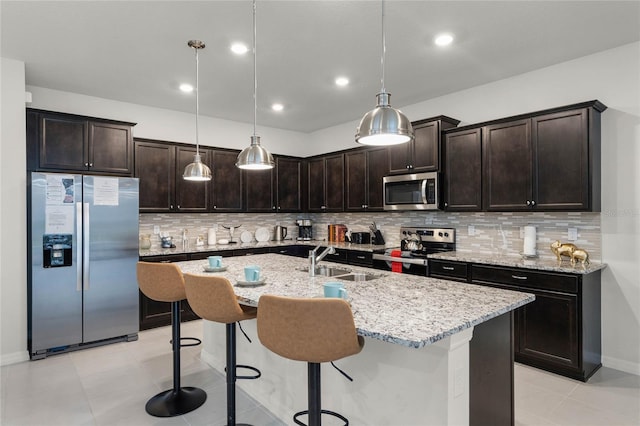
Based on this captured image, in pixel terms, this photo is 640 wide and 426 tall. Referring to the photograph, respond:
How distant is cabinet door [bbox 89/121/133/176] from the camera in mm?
4026

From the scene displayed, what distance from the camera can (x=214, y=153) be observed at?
5.28 metres

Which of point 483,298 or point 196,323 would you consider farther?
point 196,323

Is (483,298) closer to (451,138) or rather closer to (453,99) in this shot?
(451,138)

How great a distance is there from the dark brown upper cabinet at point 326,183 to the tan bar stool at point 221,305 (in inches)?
142

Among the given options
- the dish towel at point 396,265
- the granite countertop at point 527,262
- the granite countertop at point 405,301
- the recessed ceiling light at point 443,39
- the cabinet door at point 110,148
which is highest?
the recessed ceiling light at point 443,39

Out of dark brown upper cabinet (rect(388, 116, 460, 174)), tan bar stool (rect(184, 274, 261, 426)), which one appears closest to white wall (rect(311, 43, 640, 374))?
dark brown upper cabinet (rect(388, 116, 460, 174))

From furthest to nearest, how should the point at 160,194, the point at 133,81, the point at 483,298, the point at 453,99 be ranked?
the point at 160,194 < the point at 453,99 < the point at 133,81 < the point at 483,298

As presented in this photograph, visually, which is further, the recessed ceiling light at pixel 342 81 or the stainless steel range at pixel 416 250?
the stainless steel range at pixel 416 250

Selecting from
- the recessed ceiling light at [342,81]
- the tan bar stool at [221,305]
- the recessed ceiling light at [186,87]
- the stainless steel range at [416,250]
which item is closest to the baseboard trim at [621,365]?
the stainless steel range at [416,250]

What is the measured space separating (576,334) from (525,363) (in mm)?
545

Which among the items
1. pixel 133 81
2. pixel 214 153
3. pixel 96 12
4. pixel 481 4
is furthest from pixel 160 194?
pixel 481 4

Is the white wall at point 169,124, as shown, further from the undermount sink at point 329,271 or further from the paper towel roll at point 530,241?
the paper towel roll at point 530,241

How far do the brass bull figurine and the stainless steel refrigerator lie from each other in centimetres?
422

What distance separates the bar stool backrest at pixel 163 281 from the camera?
97.2 inches
